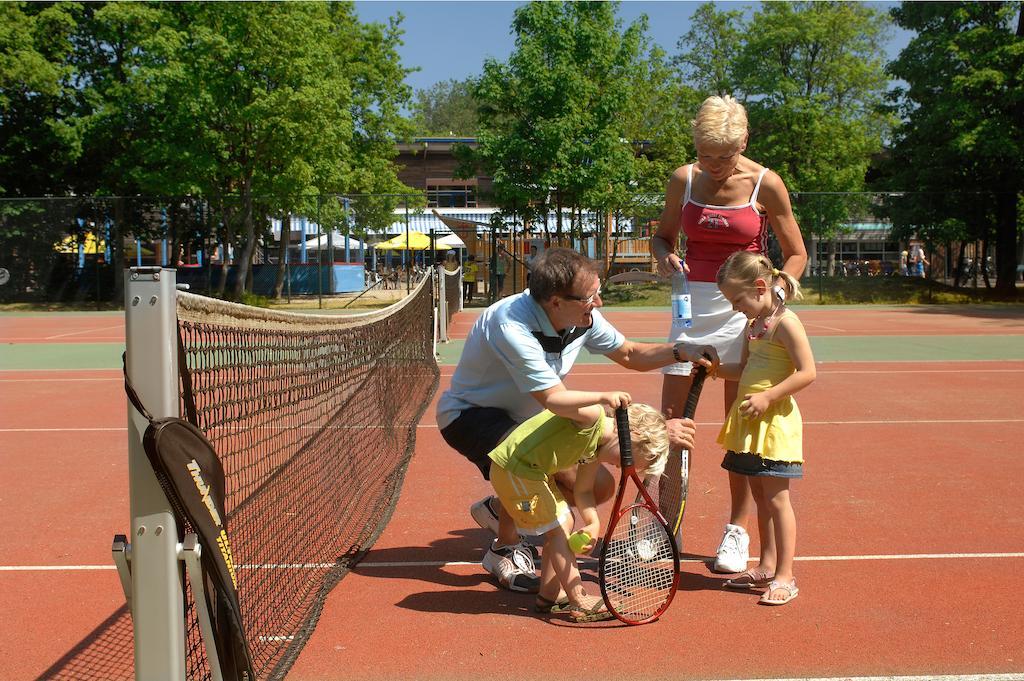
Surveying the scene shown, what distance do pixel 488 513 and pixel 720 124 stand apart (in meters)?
1.98

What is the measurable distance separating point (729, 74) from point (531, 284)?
1473 inches

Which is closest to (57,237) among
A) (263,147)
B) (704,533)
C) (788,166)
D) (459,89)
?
(263,147)

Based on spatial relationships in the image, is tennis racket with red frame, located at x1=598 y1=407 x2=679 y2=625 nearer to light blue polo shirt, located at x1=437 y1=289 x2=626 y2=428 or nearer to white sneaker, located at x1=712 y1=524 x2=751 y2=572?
light blue polo shirt, located at x1=437 y1=289 x2=626 y2=428

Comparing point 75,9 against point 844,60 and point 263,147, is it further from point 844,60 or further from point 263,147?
point 844,60

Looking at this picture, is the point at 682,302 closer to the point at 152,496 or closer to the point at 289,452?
the point at 289,452

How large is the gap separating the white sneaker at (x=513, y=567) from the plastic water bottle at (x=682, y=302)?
1197mm

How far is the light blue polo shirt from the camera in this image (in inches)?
156

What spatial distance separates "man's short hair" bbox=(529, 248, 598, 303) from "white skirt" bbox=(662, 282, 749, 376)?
78 centimetres

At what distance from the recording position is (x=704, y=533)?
5.31 meters

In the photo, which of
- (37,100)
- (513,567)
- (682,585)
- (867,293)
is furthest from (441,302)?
(37,100)

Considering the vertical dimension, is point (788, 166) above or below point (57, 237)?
above

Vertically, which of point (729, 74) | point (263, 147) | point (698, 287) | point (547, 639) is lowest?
point (547, 639)

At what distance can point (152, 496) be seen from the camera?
2670mm

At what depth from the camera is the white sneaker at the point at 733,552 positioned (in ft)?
14.8
